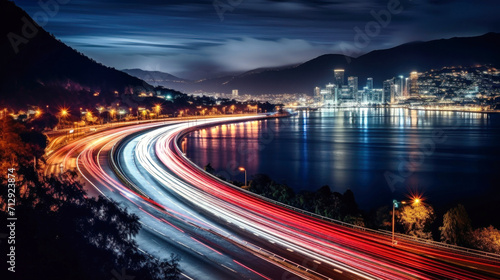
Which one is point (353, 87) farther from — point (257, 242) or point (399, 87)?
point (257, 242)

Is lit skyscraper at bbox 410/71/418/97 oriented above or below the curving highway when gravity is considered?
above

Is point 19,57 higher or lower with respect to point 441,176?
higher

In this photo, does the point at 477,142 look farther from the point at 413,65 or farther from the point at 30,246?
the point at 413,65

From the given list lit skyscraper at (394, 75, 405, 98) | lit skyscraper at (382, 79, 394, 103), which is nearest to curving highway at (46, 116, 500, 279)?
lit skyscraper at (394, 75, 405, 98)

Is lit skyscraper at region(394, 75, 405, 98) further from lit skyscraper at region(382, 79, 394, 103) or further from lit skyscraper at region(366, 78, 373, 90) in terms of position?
lit skyscraper at region(366, 78, 373, 90)

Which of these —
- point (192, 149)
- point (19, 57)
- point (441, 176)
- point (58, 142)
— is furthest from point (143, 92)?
point (441, 176)

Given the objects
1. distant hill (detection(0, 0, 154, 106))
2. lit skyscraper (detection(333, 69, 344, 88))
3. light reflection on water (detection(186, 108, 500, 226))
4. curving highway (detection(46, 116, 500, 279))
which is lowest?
light reflection on water (detection(186, 108, 500, 226))

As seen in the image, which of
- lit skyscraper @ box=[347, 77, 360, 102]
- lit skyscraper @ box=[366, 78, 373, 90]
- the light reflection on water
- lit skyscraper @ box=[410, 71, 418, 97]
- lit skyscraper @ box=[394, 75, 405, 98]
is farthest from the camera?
lit skyscraper @ box=[366, 78, 373, 90]
